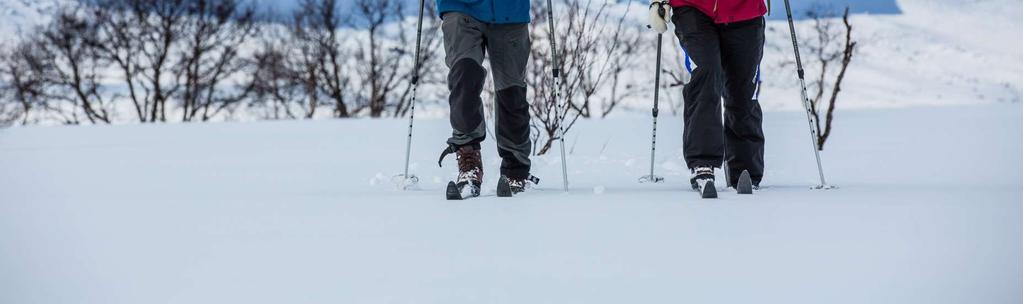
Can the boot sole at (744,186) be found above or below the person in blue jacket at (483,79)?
below

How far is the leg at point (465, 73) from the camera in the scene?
3598 millimetres

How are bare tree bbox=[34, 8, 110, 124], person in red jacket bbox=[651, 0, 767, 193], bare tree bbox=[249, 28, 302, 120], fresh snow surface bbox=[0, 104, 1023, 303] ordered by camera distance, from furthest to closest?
bare tree bbox=[249, 28, 302, 120], bare tree bbox=[34, 8, 110, 124], person in red jacket bbox=[651, 0, 767, 193], fresh snow surface bbox=[0, 104, 1023, 303]

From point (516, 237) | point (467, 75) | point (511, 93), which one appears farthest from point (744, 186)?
point (516, 237)

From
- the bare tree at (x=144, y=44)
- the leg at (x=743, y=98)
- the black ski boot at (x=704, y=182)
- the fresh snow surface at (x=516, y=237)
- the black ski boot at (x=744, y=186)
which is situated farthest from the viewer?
the bare tree at (x=144, y=44)

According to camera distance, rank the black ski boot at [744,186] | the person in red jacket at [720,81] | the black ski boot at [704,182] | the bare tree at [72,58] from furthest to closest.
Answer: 1. the bare tree at [72,58]
2. the person in red jacket at [720,81]
3. the black ski boot at [744,186]
4. the black ski boot at [704,182]

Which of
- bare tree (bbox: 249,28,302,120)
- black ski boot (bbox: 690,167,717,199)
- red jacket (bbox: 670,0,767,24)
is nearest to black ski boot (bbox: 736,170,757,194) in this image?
black ski boot (bbox: 690,167,717,199)

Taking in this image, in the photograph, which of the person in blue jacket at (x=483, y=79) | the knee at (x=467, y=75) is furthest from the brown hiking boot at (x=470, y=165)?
the knee at (x=467, y=75)

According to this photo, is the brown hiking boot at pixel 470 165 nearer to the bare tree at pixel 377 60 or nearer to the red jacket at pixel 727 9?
the red jacket at pixel 727 9

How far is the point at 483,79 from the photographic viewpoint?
3.66 meters

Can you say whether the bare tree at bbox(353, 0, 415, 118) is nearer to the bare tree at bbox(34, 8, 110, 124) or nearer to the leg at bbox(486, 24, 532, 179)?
the bare tree at bbox(34, 8, 110, 124)

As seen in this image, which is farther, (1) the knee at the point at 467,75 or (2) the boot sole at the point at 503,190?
(1) the knee at the point at 467,75

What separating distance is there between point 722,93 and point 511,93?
889 mm

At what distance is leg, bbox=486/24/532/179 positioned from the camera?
3.72 meters

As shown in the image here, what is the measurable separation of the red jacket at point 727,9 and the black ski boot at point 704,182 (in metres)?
0.61
